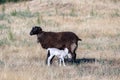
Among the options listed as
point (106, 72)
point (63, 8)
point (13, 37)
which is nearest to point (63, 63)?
point (106, 72)

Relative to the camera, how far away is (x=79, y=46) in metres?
16.3

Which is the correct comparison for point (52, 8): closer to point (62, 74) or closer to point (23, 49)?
point (23, 49)

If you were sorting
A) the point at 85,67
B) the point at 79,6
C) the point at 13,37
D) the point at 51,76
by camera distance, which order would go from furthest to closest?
the point at 79,6, the point at 13,37, the point at 85,67, the point at 51,76

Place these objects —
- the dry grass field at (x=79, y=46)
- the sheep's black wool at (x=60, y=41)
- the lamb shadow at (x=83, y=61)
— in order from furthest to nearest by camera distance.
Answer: the lamb shadow at (x=83, y=61) → the sheep's black wool at (x=60, y=41) → the dry grass field at (x=79, y=46)

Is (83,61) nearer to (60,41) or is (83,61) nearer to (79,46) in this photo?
(60,41)

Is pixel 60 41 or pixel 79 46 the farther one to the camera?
pixel 79 46

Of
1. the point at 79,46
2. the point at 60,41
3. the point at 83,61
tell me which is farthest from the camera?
the point at 79,46

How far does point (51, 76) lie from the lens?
10367 mm

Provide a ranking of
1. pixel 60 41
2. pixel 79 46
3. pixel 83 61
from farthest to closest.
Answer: pixel 79 46 < pixel 83 61 < pixel 60 41

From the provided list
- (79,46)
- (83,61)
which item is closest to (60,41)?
(83,61)

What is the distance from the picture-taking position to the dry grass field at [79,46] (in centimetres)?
1083

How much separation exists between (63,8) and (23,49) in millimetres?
17732

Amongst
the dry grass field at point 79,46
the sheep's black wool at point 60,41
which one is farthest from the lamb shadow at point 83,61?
the sheep's black wool at point 60,41

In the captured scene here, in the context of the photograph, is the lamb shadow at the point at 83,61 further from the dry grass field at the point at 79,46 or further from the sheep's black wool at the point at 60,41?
the sheep's black wool at the point at 60,41
